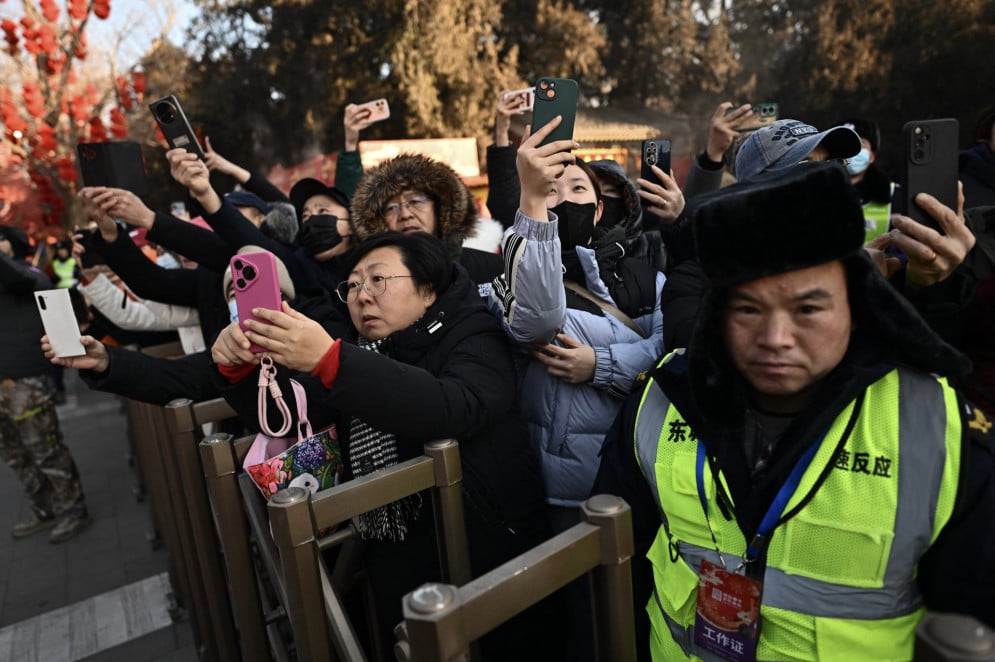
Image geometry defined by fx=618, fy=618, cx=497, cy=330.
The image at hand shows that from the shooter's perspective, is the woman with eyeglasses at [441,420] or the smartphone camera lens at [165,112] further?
the smartphone camera lens at [165,112]

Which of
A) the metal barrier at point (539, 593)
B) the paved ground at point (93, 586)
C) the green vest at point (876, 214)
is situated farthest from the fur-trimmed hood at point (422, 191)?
the green vest at point (876, 214)

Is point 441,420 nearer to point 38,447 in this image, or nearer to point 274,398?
point 274,398

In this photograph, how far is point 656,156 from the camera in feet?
A: 7.60

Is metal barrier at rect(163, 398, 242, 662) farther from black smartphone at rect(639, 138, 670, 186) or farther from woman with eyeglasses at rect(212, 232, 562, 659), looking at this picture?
black smartphone at rect(639, 138, 670, 186)

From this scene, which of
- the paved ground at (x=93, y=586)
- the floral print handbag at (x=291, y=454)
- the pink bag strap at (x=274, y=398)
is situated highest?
the pink bag strap at (x=274, y=398)

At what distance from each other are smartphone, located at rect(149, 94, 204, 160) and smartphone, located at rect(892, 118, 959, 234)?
2.59 meters

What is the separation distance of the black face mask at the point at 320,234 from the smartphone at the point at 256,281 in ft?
5.51

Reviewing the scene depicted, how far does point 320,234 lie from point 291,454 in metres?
1.60

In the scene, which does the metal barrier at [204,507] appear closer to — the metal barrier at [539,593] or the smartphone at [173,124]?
the metal barrier at [539,593]

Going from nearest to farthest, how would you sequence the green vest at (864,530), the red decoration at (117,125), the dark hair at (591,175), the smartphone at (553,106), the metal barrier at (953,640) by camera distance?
the metal barrier at (953,640) → the green vest at (864,530) → the smartphone at (553,106) → the dark hair at (591,175) → the red decoration at (117,125)

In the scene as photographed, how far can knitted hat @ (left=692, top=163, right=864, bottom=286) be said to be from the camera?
3.50ft

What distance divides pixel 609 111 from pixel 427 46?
22.0ft

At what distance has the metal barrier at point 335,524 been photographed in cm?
127

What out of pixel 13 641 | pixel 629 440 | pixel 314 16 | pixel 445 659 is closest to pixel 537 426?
pixel 629 440
